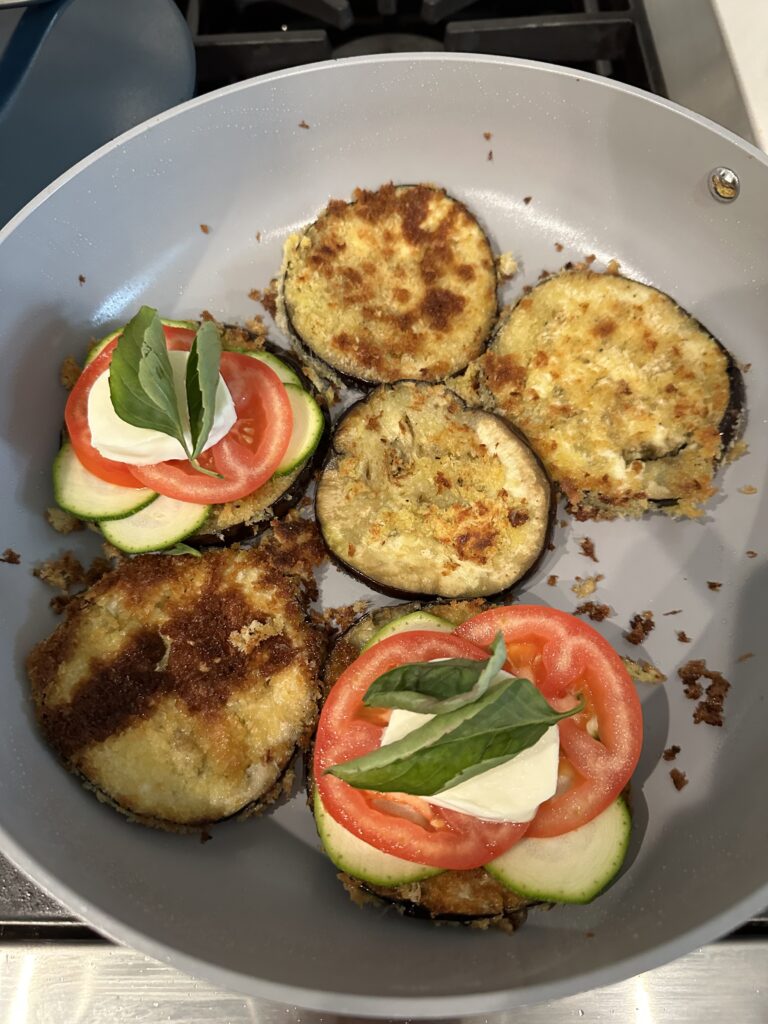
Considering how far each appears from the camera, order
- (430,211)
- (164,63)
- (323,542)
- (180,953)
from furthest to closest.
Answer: (164,63), (430,211), (323,542), (180,953)

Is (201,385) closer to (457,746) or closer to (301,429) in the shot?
(301,429)

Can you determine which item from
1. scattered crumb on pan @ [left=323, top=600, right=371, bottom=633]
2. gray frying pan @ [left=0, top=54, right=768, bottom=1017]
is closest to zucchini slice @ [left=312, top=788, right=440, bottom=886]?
gray frying pan @ [left=0, top=54, right=768, bottom=1017]

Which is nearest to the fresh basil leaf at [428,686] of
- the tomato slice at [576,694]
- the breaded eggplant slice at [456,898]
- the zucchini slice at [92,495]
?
the tomato slice at [576,694]

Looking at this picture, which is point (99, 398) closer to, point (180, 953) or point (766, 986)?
point (180, 953)

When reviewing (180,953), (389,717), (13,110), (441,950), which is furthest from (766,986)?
(13,110)

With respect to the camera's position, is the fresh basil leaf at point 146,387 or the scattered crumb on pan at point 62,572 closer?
the fresh basil leaf at point 146,387

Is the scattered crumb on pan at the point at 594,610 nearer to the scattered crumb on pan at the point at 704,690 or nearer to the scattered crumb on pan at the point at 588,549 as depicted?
the scattered crumb on pan at the point at 588,549
